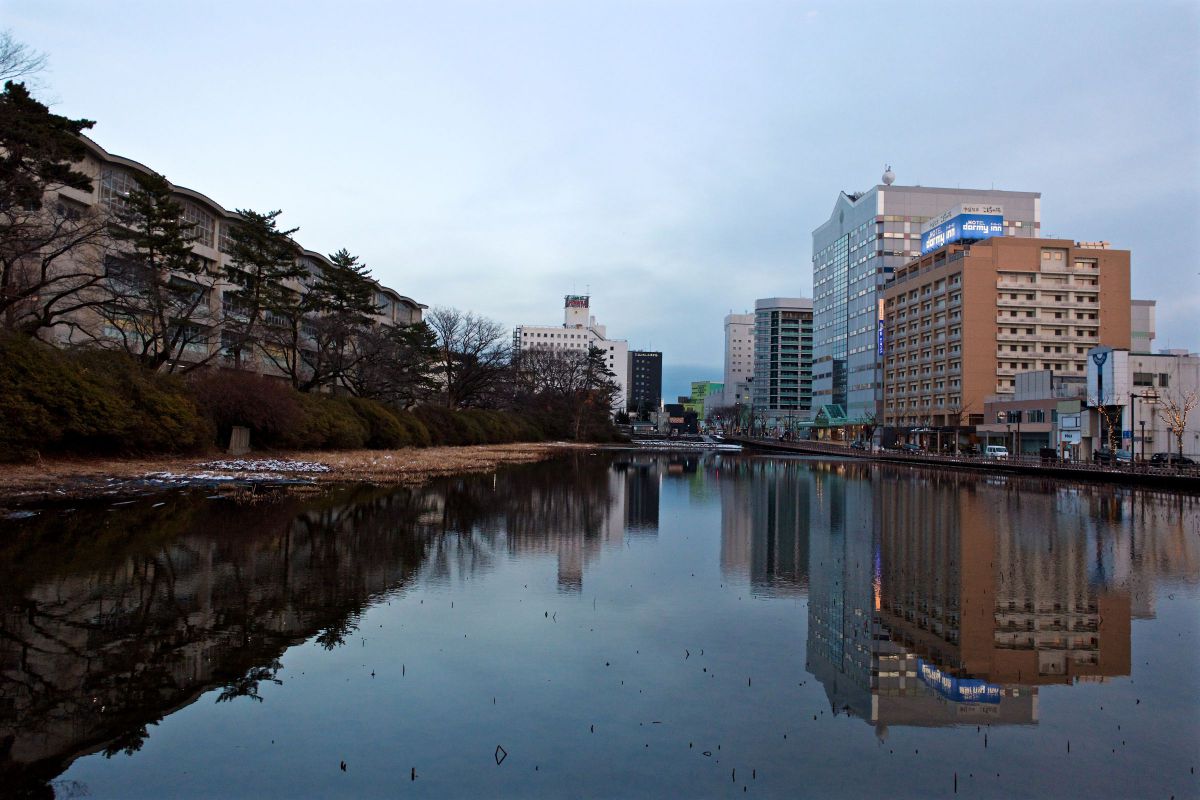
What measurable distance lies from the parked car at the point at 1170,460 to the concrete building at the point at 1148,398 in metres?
2.44

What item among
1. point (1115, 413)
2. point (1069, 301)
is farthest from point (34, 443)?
point (1069, 301)

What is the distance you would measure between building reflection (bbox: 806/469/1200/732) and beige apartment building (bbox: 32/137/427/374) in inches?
1253

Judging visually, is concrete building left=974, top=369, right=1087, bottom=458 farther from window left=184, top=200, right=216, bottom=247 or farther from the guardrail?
window left=184, top=200, right=216, bottom=247

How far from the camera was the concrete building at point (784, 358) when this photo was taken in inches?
7151

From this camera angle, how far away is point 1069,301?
86312 mm

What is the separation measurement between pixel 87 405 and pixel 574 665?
2515 centimetres

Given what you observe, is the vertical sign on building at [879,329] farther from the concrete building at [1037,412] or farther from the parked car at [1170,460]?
the parked car at [1170,460]

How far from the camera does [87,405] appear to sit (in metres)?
25.9

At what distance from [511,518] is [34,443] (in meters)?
17.0

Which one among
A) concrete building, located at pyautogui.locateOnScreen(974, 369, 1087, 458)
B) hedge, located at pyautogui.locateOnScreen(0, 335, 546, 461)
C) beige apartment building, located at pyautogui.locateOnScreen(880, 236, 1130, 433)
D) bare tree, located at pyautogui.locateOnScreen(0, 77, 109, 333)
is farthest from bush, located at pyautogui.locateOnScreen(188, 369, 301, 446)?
beige apartment building, located at pyautogui.locateOnScreen(880, 236, 1130, 433)

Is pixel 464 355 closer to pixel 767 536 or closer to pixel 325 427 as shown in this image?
pixel 325 427

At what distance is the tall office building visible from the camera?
10719cm

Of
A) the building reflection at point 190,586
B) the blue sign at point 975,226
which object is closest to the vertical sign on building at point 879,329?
the blue sign at point 975,226

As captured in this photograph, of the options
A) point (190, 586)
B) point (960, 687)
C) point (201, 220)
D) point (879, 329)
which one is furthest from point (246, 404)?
point (879, 329)
